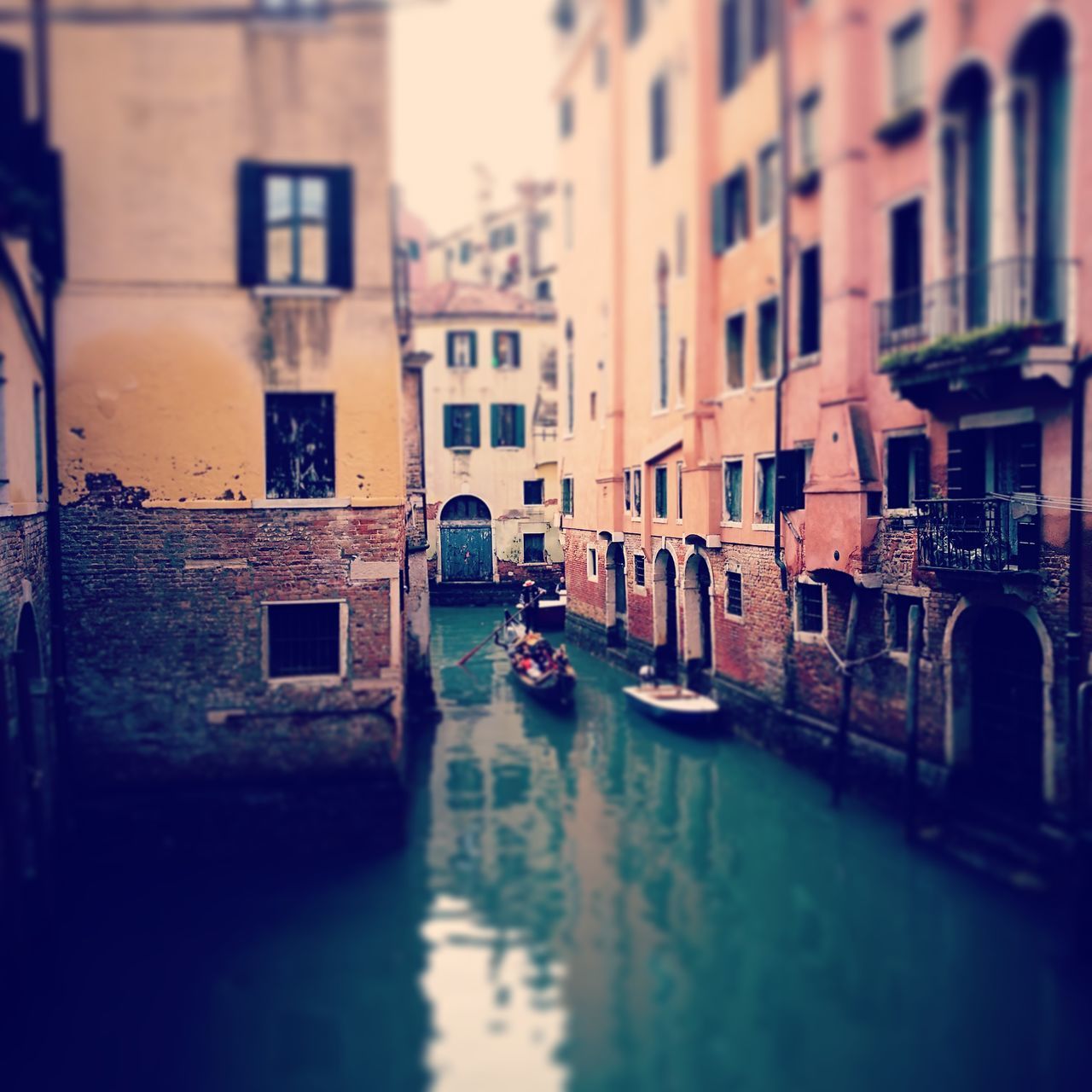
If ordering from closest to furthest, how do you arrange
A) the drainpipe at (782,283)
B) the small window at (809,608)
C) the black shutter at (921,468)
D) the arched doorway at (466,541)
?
1. the drainpipe at (782,283)
2. the black shutter at (921,468)
3. the small window at (809,608)
4. the arched doorway at (466,541)

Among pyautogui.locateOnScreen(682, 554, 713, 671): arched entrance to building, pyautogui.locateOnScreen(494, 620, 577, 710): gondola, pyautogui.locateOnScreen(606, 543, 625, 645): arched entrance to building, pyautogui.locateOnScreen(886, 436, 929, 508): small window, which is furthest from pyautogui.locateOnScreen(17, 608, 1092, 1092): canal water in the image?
pyautogui.locateOnScreen(606, 543, 625, 645): arched entrance to building

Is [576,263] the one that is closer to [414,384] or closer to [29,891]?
[414,384]

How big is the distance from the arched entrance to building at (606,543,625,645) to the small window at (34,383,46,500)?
11.6 metres

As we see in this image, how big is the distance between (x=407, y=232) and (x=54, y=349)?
91.9ft

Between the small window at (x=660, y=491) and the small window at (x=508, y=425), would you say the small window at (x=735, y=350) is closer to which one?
the small window at (x=660, y=491)

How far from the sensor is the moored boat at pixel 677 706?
12.9 meters

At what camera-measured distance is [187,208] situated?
8.12 m

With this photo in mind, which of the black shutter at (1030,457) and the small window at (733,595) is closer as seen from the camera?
the black shutter at (1030,457)

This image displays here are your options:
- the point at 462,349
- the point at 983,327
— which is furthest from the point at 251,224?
the point at 462,349

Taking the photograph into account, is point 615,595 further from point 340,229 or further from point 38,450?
point 38,450

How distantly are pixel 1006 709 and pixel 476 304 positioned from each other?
1978cm

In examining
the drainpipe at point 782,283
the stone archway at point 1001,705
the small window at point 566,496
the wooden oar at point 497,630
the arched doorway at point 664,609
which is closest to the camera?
the drainpipe at point 782,283

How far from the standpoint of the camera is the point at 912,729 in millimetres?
9023

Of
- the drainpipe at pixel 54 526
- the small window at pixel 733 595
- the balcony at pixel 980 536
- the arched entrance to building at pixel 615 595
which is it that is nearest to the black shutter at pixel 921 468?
the balcony at pixel 980 536
